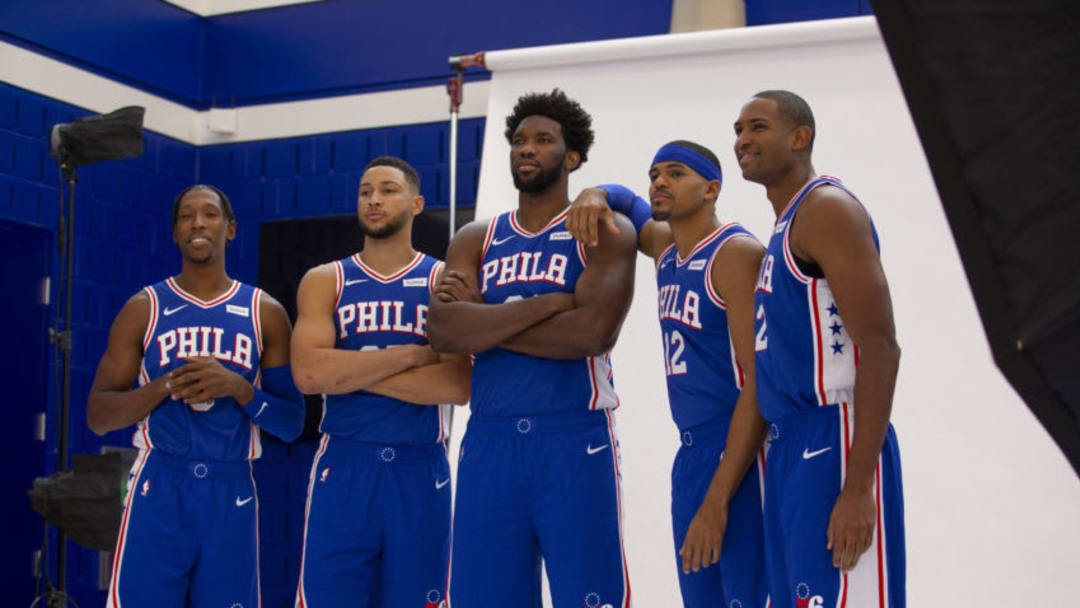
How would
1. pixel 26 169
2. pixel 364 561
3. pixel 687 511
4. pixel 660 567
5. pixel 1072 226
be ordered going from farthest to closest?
pixel 26 169, pixel 660 567, pixel 364 561, pixel 687 511, pixel 1072 226

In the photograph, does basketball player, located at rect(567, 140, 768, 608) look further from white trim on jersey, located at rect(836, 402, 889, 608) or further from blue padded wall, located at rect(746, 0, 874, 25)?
blue padded wall, located at rect(746, 0, 874, 25)

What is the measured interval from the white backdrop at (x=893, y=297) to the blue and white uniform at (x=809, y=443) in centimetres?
180

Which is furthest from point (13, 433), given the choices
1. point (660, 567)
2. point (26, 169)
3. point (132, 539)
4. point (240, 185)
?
point (660, 567)

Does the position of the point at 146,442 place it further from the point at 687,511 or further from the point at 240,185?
the point at 240,185

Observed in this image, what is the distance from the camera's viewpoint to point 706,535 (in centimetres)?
292

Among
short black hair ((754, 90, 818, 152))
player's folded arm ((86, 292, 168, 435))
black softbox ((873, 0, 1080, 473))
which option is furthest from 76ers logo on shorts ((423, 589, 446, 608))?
black softbox ((873, 0, 1080, 473))

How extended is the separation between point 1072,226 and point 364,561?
352cm

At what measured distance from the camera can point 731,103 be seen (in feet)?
17.3

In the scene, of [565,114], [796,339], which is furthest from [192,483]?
[796,339]

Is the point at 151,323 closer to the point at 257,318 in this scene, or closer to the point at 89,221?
the point at 257,318

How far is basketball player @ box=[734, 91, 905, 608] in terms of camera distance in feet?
8.12

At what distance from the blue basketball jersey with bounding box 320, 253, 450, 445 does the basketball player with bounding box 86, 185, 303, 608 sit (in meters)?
0.36

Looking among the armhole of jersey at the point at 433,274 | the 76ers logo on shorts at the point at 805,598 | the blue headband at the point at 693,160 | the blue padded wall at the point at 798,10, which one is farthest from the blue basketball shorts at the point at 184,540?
the blue padded wall at the point at 798,10

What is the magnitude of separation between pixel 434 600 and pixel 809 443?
1642 millimetres
